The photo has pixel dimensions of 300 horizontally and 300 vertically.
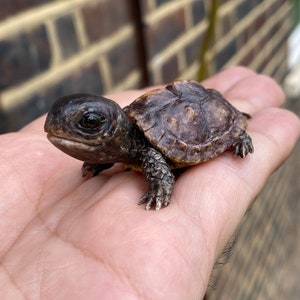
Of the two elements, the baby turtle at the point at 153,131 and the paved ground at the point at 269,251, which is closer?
the baby turtle at the point at 153,131

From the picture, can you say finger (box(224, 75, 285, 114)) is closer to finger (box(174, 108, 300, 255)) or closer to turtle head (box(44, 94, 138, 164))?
finger (box(174, 108, 300, 255))

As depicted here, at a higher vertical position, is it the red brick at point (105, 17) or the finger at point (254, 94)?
the red brick at point (105, 17)

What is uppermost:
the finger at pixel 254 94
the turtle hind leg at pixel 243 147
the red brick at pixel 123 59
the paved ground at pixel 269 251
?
the turtle hind leg at pixel 243 147

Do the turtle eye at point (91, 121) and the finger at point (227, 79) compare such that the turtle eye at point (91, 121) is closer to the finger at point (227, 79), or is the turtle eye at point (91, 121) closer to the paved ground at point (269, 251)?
the finger at point (227, 79)

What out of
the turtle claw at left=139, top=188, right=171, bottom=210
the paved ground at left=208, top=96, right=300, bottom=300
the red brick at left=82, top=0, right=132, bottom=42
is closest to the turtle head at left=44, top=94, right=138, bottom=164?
the turtle claw at left=139, top=188, right=171, bottom=210

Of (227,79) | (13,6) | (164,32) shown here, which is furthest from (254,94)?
(13,6)

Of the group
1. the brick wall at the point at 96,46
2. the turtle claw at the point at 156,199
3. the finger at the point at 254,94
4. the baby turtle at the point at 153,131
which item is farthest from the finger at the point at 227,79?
the turtle claw at the point at 156,199
